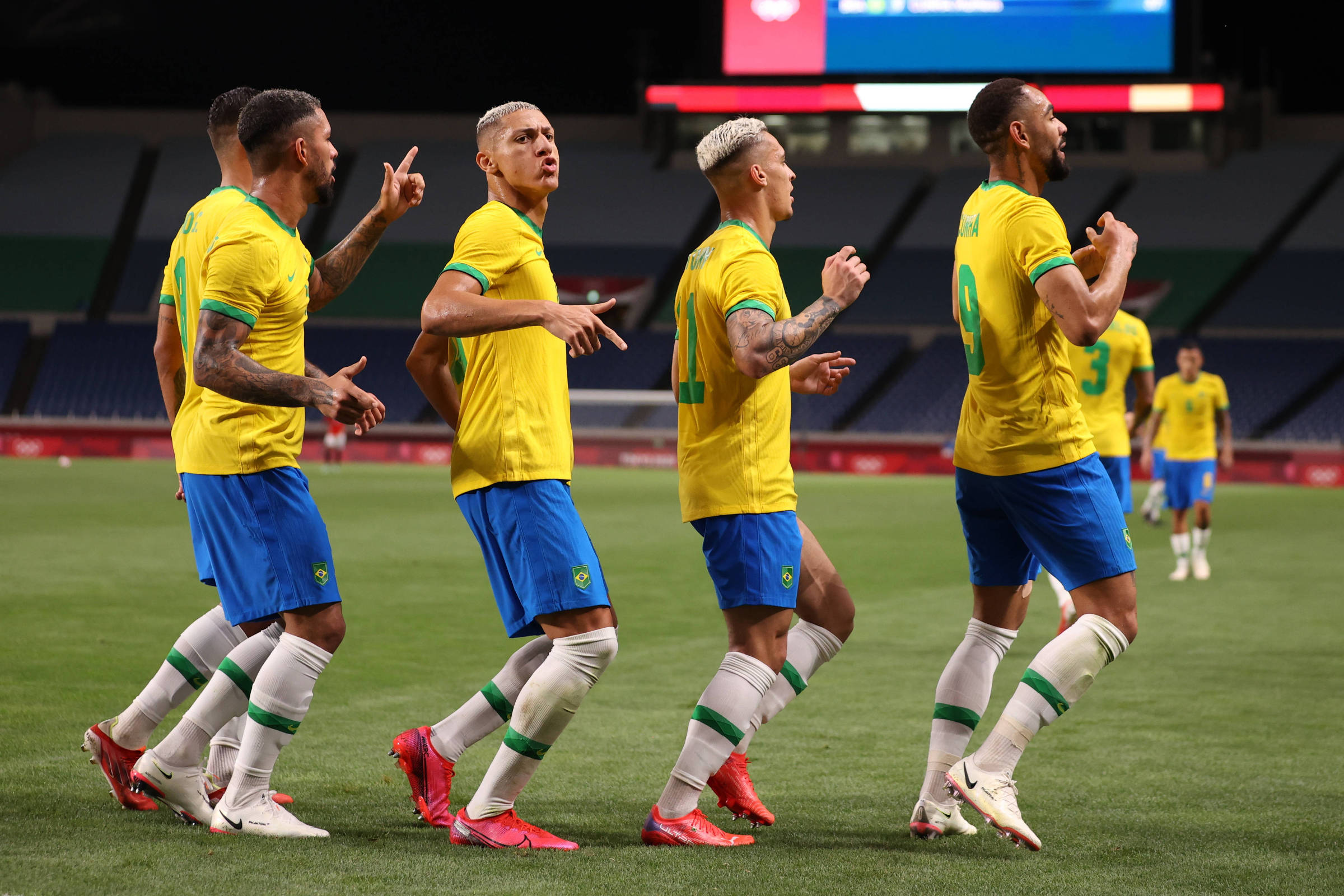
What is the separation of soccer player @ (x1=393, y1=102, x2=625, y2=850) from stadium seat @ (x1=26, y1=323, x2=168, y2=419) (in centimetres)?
3128

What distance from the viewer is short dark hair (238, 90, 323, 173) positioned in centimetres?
438

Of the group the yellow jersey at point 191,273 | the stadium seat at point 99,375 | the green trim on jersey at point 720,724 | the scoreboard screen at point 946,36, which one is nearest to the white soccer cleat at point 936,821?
the green trim on jersey at point 720,724

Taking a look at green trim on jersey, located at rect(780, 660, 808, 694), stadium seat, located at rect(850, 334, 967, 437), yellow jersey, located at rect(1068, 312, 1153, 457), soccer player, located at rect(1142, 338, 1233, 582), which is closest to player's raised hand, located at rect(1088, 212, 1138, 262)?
green trim on jersey, located at rect(780, 660, 808, 694)

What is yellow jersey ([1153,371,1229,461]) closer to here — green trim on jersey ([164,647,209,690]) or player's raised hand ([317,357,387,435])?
green trim on jersey ([164,647,209,690])

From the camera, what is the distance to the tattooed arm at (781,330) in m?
3.94

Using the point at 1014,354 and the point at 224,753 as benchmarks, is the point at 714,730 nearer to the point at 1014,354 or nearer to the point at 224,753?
the point at 1014,354

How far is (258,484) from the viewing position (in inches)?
169

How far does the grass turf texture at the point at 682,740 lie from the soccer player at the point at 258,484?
222mm

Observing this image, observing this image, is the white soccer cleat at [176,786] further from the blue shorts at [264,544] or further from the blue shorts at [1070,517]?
the blue shorts at [1070,517]

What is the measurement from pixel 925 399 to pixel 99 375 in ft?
67.0

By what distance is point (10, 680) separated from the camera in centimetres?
683

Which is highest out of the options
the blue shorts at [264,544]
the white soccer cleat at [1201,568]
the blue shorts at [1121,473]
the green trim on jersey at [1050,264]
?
the green trim on jersey at [1050,264]

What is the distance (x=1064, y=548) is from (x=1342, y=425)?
98.7 feet

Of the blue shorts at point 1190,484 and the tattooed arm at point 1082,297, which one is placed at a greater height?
the tattooed arm at point 1082,297
